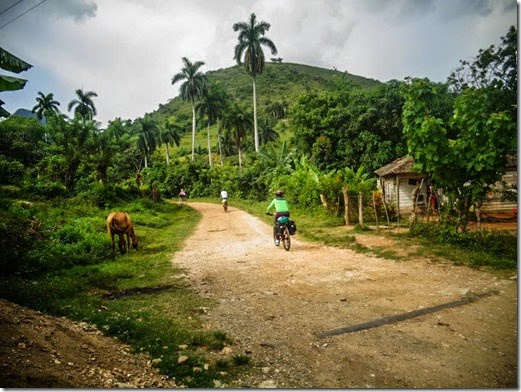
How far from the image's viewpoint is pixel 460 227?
8031 millimetres

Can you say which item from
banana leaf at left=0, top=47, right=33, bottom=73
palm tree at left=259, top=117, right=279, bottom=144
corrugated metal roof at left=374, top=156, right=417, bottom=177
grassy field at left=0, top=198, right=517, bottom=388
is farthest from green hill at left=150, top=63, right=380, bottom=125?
banana leaf at left=0, top=47, right=33, bottom=73

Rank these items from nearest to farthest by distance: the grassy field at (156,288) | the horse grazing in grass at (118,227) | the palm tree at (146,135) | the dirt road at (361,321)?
the dirt road at (361,321), the grassy field at (156,288), the horse grazing in grass at (118,227), the palm tree at (146,135)

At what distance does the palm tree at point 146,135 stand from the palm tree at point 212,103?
24.7 ft

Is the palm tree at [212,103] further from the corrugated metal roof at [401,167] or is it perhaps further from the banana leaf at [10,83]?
the banana leaf at [10,83]

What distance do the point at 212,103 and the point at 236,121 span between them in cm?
482

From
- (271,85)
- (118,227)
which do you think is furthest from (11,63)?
(271,85)

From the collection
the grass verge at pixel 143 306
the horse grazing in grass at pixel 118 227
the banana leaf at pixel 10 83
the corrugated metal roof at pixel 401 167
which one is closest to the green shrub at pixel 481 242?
the grass verge at pixel 143 306

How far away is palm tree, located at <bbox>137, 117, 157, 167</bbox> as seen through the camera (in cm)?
4394

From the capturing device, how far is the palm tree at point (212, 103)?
41006mm

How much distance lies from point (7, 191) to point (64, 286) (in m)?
12.1

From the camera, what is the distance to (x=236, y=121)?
1561 inches

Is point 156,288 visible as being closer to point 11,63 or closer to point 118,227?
point 118,227

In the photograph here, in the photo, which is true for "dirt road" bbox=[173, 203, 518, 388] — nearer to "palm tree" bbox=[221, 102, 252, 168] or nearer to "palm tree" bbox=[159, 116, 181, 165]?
"palm tree" bbox=[221, 102, 252, 168]

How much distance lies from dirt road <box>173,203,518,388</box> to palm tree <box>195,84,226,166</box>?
36.4m
